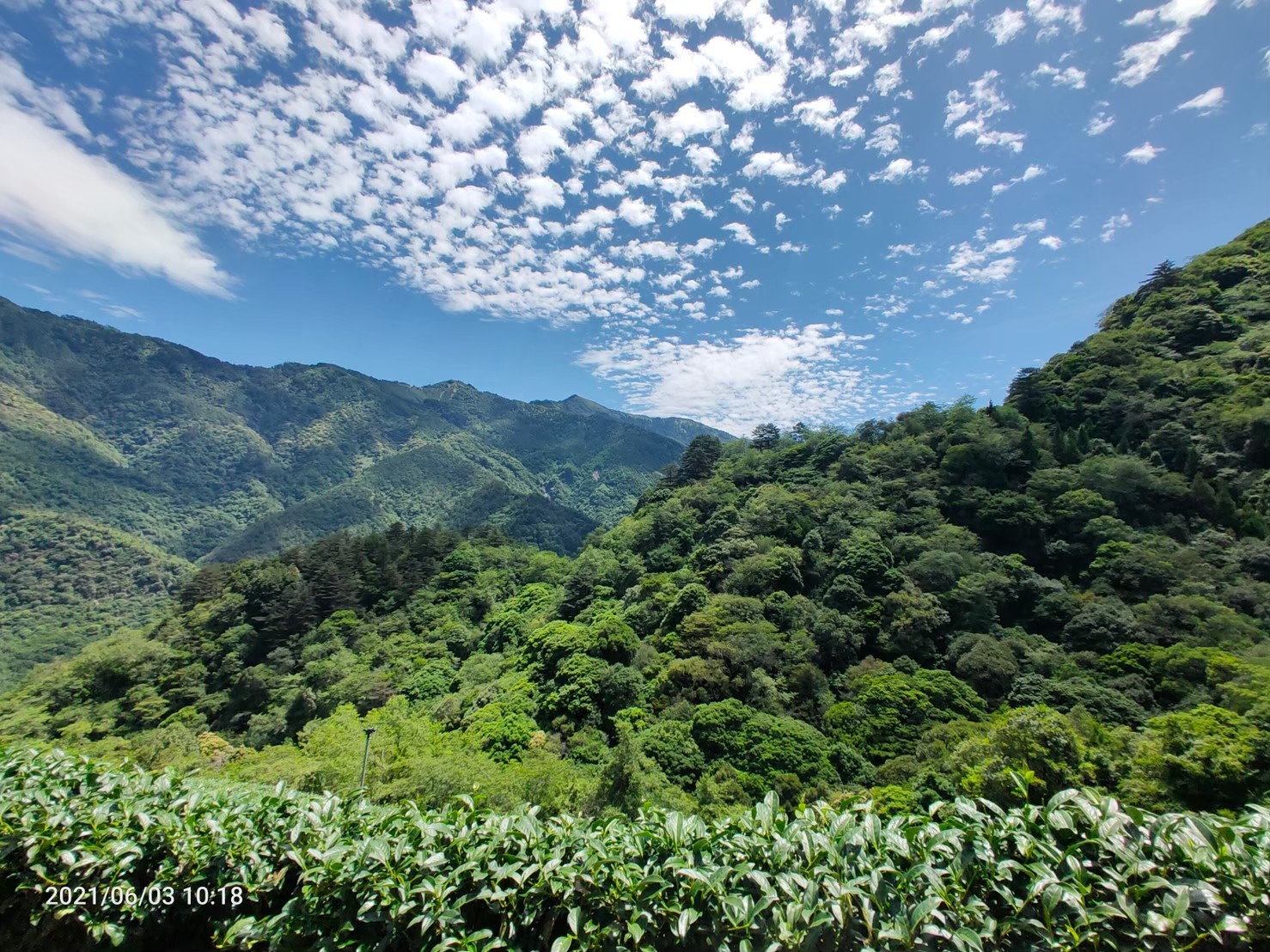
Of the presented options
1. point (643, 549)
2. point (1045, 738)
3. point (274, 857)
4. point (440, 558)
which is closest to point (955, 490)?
point (643, 549)

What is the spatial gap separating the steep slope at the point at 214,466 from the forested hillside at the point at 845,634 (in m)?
64.9

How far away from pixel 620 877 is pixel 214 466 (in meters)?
201

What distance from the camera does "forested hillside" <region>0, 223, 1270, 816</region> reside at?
14.6 meters

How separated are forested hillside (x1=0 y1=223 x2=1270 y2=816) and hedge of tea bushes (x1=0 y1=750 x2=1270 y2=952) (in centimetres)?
311

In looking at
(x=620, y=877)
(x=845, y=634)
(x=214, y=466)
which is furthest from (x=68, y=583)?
(x=620, y=877)

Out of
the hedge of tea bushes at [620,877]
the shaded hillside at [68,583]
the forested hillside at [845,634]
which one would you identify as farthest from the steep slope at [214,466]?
the hedge of tea bushes at [620,877]

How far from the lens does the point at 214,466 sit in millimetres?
158000

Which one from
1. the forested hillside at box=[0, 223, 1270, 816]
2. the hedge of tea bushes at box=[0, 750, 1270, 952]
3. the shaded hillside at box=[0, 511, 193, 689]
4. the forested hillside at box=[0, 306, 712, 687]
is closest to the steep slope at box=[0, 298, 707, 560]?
the forested hillside at box=[0, 306, 712, 687]

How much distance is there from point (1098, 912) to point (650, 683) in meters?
22.5

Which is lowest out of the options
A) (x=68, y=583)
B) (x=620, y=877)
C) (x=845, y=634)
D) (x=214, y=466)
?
(x=68, y=583)

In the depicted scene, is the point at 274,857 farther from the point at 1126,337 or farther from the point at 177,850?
the point at 1126,337

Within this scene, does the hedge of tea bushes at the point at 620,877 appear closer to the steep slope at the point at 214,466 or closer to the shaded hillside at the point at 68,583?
the shaded hillside at the point at 68,583

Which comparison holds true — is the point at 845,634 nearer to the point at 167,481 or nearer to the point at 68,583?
the point at 68,583

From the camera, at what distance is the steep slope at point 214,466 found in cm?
11106
